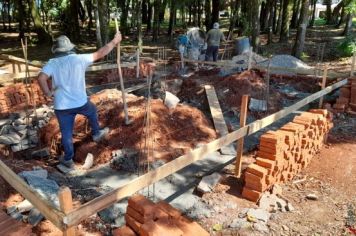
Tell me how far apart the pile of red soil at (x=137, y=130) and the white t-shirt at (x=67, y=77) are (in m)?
1.33

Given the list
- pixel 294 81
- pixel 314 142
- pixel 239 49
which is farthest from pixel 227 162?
pixel 239 49

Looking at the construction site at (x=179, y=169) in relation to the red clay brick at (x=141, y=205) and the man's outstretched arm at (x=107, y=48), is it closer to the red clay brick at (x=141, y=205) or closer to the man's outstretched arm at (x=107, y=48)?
the red clay brick at (x=141, y=205)

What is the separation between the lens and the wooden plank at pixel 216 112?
293 inches

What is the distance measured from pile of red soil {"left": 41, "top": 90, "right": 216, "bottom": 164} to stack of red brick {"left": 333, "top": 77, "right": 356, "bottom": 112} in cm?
353

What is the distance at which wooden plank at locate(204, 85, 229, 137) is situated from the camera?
7442 millimetres

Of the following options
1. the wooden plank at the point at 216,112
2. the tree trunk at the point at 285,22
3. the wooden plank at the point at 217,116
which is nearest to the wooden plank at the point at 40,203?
the wooden plank at the point at 217,116

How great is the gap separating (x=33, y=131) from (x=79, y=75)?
7.86ft

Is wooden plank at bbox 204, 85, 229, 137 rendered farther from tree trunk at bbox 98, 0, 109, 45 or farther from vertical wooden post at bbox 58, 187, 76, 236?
tree trunk at bbox 98, 0, 109, 45

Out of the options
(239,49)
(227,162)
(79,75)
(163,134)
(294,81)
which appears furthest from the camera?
(239,49)

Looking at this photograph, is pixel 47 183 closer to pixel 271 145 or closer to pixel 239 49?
pixel 271 145

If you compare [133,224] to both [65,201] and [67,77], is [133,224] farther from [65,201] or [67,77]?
[67,77]

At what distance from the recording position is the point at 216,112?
8203 mm

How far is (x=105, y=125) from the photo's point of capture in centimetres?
687

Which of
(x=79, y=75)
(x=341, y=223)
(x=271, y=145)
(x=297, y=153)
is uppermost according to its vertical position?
(x=79, y=75)
